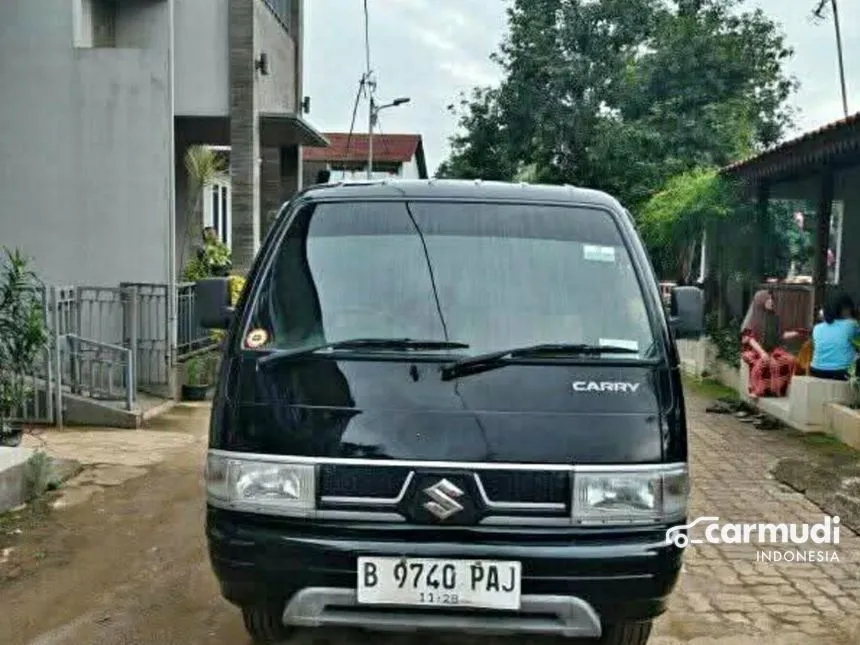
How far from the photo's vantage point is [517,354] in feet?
11.5

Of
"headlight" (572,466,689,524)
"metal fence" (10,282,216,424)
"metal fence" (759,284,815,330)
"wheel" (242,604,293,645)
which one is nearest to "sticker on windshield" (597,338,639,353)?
"headlight" (572,466,689,524)

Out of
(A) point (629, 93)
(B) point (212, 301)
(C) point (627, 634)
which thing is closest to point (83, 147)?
(B) point (212, 301)

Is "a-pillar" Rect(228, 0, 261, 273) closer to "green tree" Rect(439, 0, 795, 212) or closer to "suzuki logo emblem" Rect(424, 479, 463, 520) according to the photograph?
"suzuki logo emblem" Rect(424, 479, 463, 520)

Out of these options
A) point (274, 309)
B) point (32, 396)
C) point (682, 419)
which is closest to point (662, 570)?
point (682, 419)

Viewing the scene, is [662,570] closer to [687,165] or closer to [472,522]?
[472,522]

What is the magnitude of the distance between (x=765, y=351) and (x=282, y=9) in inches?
367

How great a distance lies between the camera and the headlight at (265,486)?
10.7 feet

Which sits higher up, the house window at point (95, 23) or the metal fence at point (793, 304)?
the house window at point (95, 23)

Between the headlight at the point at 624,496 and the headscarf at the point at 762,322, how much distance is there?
362 inches

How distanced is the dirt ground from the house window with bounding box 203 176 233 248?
1067cm

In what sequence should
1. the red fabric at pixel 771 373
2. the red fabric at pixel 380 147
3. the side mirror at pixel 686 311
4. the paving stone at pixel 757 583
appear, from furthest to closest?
the red fabric at pixel 380 147 < the red fabric at pixel 771 373 < the side mirror at pixel 686 311 < the paving stone at pixel 757 583

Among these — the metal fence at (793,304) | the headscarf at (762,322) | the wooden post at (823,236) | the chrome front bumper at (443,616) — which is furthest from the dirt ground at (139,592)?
the metal fence at (793,304)

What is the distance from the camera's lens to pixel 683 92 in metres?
22.5

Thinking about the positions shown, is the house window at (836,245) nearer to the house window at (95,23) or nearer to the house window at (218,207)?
the house window at (218,207)
